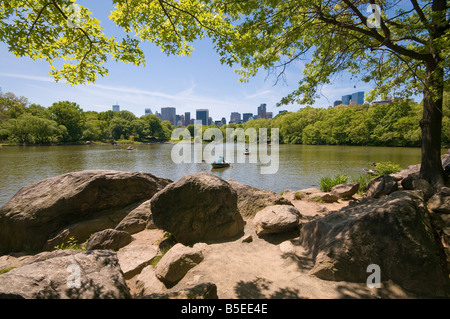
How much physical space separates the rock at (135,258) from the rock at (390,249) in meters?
3.79

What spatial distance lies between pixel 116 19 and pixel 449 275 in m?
9.40

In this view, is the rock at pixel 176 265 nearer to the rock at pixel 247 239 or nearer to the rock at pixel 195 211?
the rock at pixel 195 211

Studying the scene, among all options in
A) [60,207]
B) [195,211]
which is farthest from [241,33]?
[60,207]

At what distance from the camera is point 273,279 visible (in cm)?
382

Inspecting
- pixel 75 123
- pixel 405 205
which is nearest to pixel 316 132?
pixel 405 205

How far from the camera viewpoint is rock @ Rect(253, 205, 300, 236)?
5414mm

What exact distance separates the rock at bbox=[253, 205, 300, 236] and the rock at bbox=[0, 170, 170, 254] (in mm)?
5493

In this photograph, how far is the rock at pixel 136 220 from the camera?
7242 millimetres

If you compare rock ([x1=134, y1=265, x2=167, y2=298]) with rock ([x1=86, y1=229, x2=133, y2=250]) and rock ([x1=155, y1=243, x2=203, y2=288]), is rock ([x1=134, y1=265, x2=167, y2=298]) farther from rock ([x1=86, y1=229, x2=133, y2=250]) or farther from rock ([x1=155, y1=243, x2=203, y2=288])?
rock ([x1=86, y1=229, x2=133, y2=250])

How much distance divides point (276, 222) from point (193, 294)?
3.22m

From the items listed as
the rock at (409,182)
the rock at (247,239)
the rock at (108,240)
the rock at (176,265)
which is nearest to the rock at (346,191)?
the rock at (409,182)

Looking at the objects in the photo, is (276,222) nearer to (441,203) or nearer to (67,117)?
(441,203)

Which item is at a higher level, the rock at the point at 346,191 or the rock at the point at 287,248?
the rock at the point at 346,191

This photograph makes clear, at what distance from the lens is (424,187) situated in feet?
20.6
